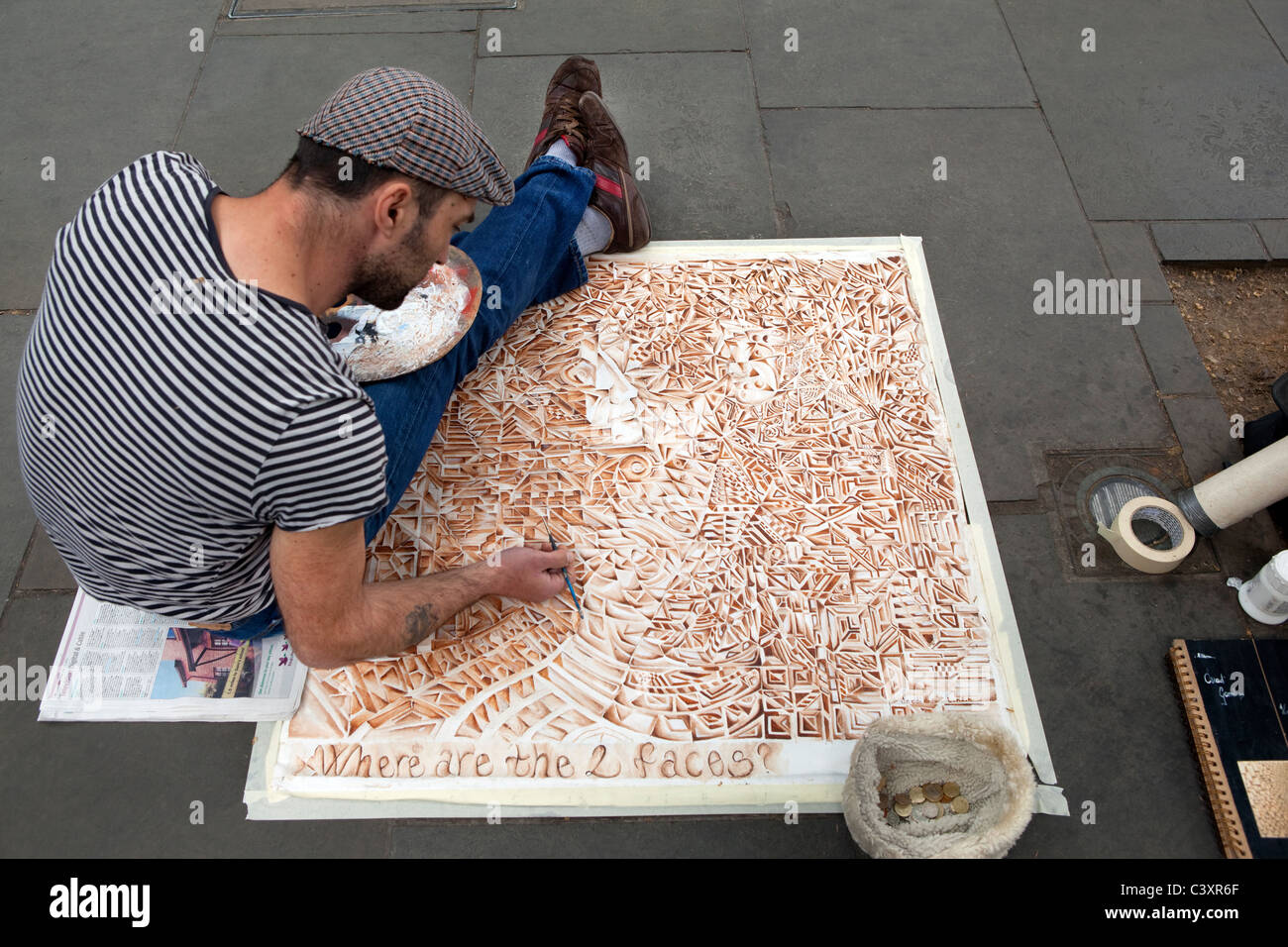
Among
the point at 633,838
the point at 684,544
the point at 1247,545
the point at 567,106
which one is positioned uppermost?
the point at 567,106

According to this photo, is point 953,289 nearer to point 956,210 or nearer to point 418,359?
point 956,210

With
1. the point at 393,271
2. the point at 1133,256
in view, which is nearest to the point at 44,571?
the point at 393,271

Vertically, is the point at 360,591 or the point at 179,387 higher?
the point at 179,387

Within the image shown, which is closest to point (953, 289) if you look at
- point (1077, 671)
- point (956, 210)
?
point (956, 210)

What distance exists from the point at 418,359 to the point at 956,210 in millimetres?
1737

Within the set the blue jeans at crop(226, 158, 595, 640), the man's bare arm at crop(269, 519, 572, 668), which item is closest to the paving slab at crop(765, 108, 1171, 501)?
the blue jeans at crop(226, 158, 595, 640)

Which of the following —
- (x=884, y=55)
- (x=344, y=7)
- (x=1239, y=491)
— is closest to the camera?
(x=1239, y=491)

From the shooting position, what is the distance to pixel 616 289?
2262 millimetres

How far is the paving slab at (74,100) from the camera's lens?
98.6 inches

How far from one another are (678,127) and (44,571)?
218 cm

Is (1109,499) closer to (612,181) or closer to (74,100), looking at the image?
(612,181)

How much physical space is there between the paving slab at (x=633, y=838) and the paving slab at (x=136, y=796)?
4.6 inches

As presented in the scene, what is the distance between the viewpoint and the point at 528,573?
1.74 m
